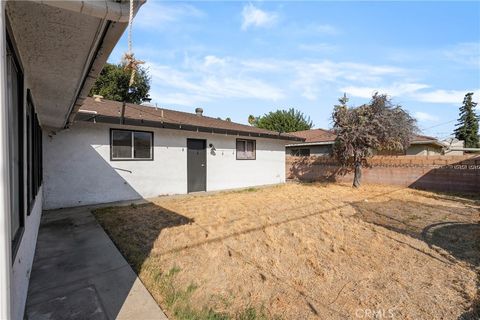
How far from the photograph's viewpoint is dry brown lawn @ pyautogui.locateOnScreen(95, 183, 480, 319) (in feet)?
8.51

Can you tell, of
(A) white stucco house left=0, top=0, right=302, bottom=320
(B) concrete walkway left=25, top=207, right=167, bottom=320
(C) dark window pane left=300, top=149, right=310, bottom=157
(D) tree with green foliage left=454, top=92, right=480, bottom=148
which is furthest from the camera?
(D) tree with green foliage left=454, top=92, right=480, bottom=148

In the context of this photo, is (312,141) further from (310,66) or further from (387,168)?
(310,66)

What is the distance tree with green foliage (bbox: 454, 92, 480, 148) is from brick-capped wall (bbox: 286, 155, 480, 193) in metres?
31.6

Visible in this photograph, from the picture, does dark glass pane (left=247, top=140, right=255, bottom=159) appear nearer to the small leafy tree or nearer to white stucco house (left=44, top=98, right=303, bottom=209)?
white stucco house (left=44, top=98, right=303, bottom=209)

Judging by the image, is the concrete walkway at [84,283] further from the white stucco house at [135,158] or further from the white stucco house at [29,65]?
the white stucco house at [135,158]

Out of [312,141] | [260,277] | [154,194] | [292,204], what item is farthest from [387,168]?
[260,277]

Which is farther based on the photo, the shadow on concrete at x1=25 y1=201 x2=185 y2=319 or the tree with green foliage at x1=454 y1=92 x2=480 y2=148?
the tree with green foliage at x1=454 y1=92 x2=480 y2=148

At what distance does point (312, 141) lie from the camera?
1705cm

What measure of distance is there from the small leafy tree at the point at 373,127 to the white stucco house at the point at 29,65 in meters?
9.85

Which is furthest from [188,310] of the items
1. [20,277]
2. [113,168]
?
[113,168]

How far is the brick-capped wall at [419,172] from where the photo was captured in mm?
10031

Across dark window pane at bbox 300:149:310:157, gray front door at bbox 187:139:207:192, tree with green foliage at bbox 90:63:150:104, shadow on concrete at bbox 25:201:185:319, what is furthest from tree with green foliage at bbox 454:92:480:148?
shadow on concrete at bbox 25:201:185:319

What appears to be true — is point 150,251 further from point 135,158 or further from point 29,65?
point 135,158

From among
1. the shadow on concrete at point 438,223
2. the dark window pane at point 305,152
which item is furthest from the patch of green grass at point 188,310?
the dark window pane at point 305,152
